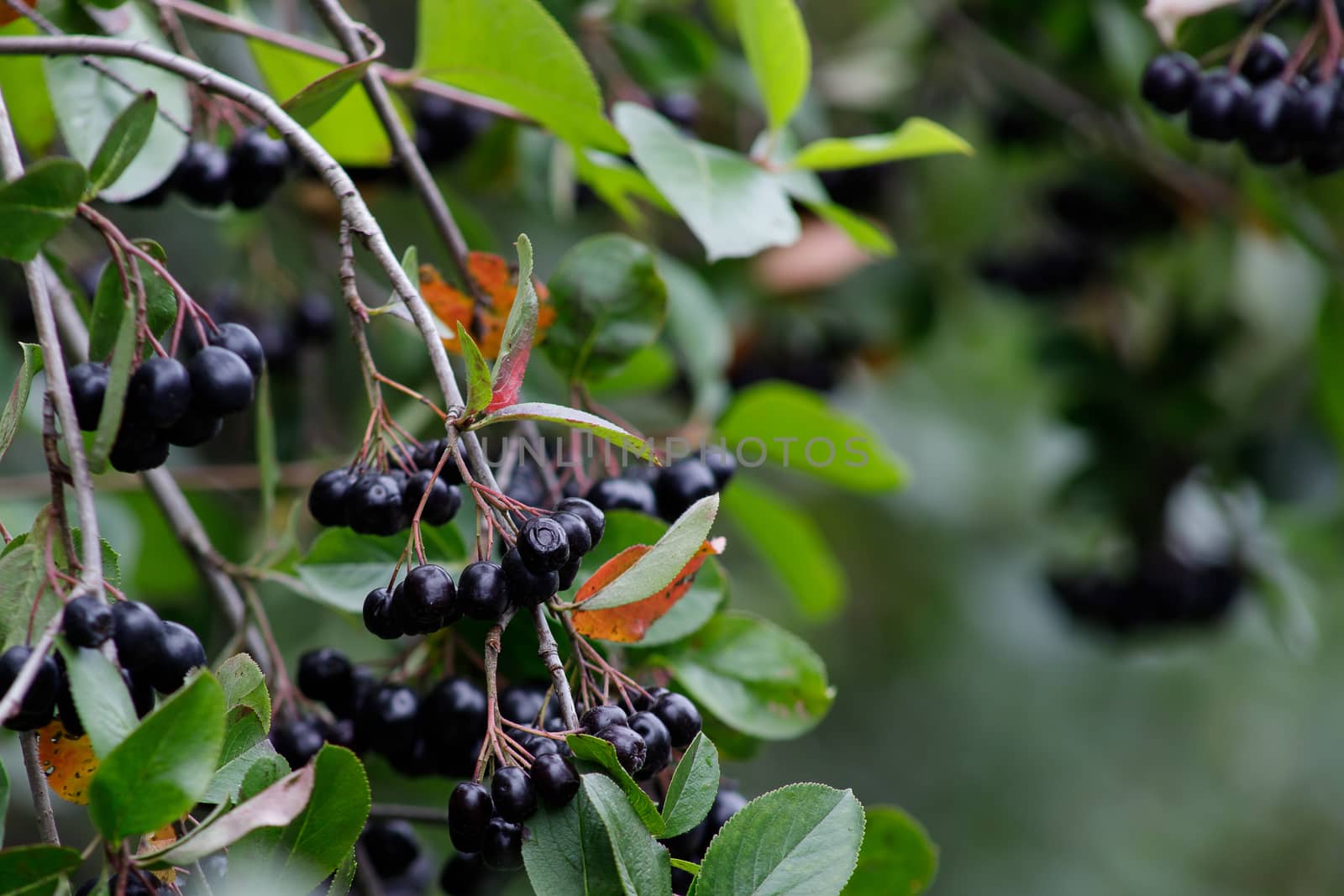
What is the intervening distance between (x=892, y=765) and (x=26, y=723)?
3323 mm

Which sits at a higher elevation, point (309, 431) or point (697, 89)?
point (697, 89)

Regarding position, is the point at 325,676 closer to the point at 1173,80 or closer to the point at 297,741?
the point at 297,741

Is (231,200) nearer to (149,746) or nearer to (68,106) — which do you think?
(68,106)

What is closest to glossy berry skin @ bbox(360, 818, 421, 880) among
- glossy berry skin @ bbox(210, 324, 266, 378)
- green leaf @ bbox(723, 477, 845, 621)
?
glossy berry skin @ bbox(210, 324, 266, 378)

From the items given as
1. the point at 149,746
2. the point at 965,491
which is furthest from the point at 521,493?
the point at 965,491

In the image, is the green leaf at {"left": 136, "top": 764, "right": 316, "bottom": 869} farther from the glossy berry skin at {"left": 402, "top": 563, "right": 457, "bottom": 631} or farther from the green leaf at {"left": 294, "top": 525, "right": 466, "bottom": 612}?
the green leaf at {"left": 294, "top": 525, "right": 466, "bottom": 612}

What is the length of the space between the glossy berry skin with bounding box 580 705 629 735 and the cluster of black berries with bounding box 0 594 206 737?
0.24 meters

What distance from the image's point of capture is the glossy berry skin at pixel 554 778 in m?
0.74

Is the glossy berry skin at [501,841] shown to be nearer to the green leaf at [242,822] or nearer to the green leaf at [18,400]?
the green leaf at [242,822]

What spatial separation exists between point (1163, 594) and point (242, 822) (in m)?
2.24

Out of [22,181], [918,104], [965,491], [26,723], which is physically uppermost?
[22,181]

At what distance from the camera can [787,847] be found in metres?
0.79

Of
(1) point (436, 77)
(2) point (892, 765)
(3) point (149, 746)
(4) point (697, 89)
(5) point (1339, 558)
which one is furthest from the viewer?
(2) point (892, 765)

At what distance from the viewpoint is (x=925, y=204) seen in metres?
2.72
